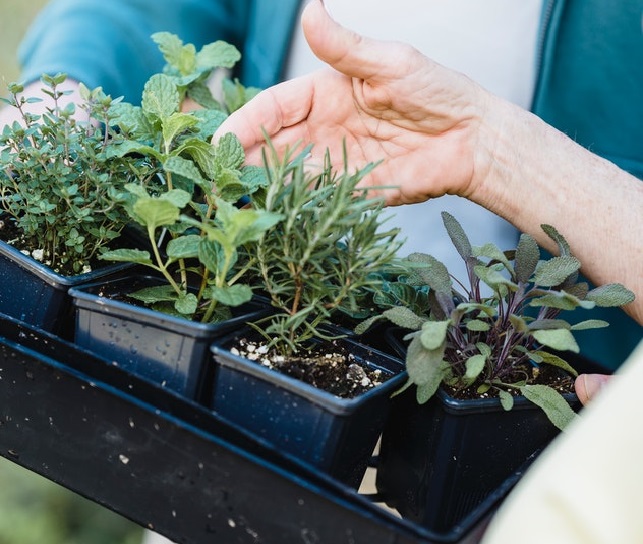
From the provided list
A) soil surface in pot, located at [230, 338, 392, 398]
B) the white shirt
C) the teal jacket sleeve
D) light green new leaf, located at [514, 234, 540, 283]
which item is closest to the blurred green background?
the teal jacket sleeve

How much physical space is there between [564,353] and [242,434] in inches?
23.0

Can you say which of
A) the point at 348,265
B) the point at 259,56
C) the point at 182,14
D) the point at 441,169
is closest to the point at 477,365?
the point at 348,265

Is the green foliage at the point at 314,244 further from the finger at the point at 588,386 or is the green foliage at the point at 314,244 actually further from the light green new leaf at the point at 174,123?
the finger at the point at 588,386

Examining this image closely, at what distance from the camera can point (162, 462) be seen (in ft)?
2.10

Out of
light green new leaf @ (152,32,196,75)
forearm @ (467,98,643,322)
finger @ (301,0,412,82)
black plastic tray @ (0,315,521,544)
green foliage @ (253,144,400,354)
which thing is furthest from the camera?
light green new leaf @ (152,32,196,75)

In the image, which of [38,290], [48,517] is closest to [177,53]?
[38,290]

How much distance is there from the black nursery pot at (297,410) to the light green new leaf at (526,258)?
20cm

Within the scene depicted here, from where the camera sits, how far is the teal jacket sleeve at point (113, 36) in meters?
1.30

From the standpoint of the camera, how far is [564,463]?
16.4 inches

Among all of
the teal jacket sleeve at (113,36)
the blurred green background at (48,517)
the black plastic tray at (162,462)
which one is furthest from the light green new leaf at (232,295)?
the blurred green background at (48,517)

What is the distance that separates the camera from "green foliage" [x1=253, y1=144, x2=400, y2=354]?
0.67 meters

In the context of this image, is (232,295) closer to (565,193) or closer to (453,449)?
(453,449)

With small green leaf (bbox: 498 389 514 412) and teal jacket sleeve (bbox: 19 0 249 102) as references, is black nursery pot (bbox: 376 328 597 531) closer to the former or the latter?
small green leaf (bbox: 498 389 514 412)

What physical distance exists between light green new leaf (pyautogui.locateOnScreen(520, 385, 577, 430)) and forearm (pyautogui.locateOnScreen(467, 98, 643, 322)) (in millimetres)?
308
